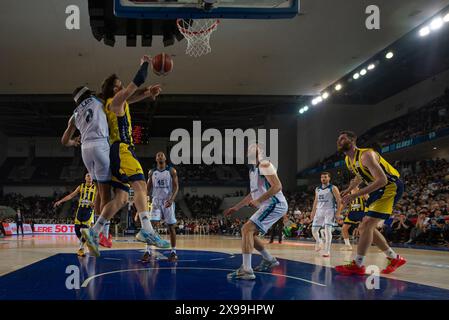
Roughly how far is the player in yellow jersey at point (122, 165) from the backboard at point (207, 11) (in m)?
1.69

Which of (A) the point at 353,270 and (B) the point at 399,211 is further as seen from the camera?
(B) the point at 399,211

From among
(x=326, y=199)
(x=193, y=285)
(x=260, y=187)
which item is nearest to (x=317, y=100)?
(x=326, y=199)

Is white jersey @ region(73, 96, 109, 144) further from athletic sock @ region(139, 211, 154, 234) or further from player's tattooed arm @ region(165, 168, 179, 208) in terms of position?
player's tattooed arm @ region(165, 168, 179, 208)

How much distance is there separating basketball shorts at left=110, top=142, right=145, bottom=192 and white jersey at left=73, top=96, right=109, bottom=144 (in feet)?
0.63

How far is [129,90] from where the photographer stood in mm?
4070

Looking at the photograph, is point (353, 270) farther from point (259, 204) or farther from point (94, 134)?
point (94, 134)

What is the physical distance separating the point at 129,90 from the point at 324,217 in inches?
288

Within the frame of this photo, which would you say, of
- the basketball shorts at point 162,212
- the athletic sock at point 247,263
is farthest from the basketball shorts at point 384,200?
the basketball shorts at point 162,212

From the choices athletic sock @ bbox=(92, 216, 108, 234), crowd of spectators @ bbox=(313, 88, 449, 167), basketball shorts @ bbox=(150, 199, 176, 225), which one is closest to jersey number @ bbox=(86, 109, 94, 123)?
athletic sock @ bbox=(92, 216, 108, 234)

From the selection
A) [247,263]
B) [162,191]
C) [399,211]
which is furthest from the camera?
[399,211]

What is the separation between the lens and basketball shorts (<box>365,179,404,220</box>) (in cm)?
567

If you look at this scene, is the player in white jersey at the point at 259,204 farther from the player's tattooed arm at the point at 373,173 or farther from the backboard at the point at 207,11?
the backboard at the point at 207,11

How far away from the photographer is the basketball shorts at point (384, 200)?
5672 millimetres
